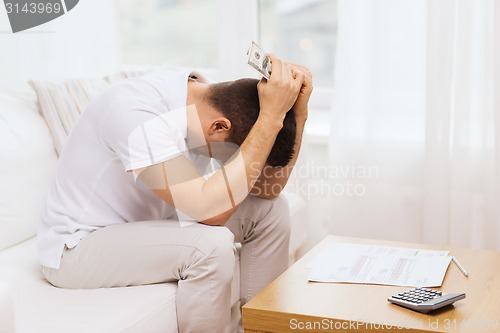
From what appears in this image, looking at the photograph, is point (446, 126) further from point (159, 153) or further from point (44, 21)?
point (44, 21)

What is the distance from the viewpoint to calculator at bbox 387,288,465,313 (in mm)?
1446

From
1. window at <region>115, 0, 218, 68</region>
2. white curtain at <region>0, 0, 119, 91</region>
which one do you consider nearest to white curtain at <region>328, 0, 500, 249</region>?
window at <region>115, 0, 218, 68</region>

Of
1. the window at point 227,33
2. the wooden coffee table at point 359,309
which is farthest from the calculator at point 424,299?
the window at point 227,33

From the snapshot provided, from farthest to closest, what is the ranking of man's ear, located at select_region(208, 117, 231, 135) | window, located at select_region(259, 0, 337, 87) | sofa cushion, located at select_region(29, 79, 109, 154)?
window, located at select_region(259, 0, 337, 87) < sofa cushion, located at select_region(29, 79, 109, 154) < man's ear, located at select_region(208, 117, 231, 135)

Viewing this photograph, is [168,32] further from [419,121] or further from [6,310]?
[6,310]

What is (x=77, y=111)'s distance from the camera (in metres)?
2.38

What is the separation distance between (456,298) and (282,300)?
356 mm

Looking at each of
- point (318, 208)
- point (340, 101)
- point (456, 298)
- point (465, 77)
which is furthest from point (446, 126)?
point (456, 298)

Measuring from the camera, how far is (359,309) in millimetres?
1495

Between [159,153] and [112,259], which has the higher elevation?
[159,153]

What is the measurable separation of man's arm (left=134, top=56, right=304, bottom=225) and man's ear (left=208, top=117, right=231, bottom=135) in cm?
7

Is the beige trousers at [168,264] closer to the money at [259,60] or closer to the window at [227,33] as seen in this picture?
the money at [259,60]

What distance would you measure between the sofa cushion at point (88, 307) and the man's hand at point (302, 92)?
1.87 ft

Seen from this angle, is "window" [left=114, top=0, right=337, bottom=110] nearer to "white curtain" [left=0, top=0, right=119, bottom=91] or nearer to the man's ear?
"white curtain" [left=0, top=0, right=119, bottom=91]
